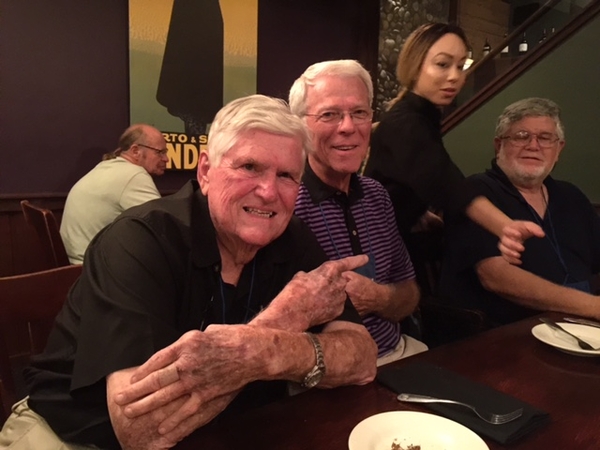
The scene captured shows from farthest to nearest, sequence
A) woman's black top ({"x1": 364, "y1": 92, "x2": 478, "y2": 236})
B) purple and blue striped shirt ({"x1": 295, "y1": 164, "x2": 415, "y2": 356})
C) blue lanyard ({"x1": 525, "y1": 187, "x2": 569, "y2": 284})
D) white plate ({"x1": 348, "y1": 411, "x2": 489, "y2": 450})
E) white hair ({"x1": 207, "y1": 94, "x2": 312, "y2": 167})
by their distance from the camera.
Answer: blue lanyard ({"x1": 525, "y1": 187, "x2": 569, "y2": 284}) → woman's black top ({"x1": 364, "y1": 92, "x2": 478, "y2": 236}) → purple and blue striped shirt ({"x1": 295, "y1": 164, "x2": 415, "y2": 356}) → white hair ({"x1": 207, "y1": 94, "x2": 312, "y2": 167}) → white plate ({"x1": 348, "y1": 411, "x2": 489, "y2": 450})

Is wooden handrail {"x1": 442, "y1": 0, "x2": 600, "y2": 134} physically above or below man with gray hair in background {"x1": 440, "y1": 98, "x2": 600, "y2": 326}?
above

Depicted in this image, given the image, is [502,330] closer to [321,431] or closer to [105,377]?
[321,431]

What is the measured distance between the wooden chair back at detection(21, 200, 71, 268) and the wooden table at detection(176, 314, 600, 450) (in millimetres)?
1890

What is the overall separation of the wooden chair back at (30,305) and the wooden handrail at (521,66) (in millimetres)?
4014

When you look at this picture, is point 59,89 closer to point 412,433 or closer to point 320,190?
point 320,190

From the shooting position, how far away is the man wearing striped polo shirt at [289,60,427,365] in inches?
68.1

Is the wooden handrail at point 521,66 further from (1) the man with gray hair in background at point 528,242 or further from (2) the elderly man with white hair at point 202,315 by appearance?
(2) the elderly man with white hair at point 202,315

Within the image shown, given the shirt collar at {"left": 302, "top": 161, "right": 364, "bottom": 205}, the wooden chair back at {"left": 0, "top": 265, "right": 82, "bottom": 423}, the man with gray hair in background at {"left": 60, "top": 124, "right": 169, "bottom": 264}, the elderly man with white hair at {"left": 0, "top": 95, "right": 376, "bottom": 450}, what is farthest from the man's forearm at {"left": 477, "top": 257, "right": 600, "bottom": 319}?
the man with gray hair in background at {"left": 60, "top": 124, "right": 169, "bottom": 264}

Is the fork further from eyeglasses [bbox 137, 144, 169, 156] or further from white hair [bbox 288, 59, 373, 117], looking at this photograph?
eyeglasses [bbox 137, 144, 169, 156]

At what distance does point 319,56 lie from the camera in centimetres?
473

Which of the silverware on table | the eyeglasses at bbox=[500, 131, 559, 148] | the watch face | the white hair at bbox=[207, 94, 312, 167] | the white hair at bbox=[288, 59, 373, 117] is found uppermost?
the white hair at bbox=[288, 59, 373, 117]

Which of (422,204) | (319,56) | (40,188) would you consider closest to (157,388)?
(422,204)

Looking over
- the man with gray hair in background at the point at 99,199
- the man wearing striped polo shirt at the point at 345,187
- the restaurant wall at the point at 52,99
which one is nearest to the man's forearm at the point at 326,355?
the man wearing striped polo shirt at the point at 345,187

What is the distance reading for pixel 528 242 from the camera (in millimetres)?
2174
